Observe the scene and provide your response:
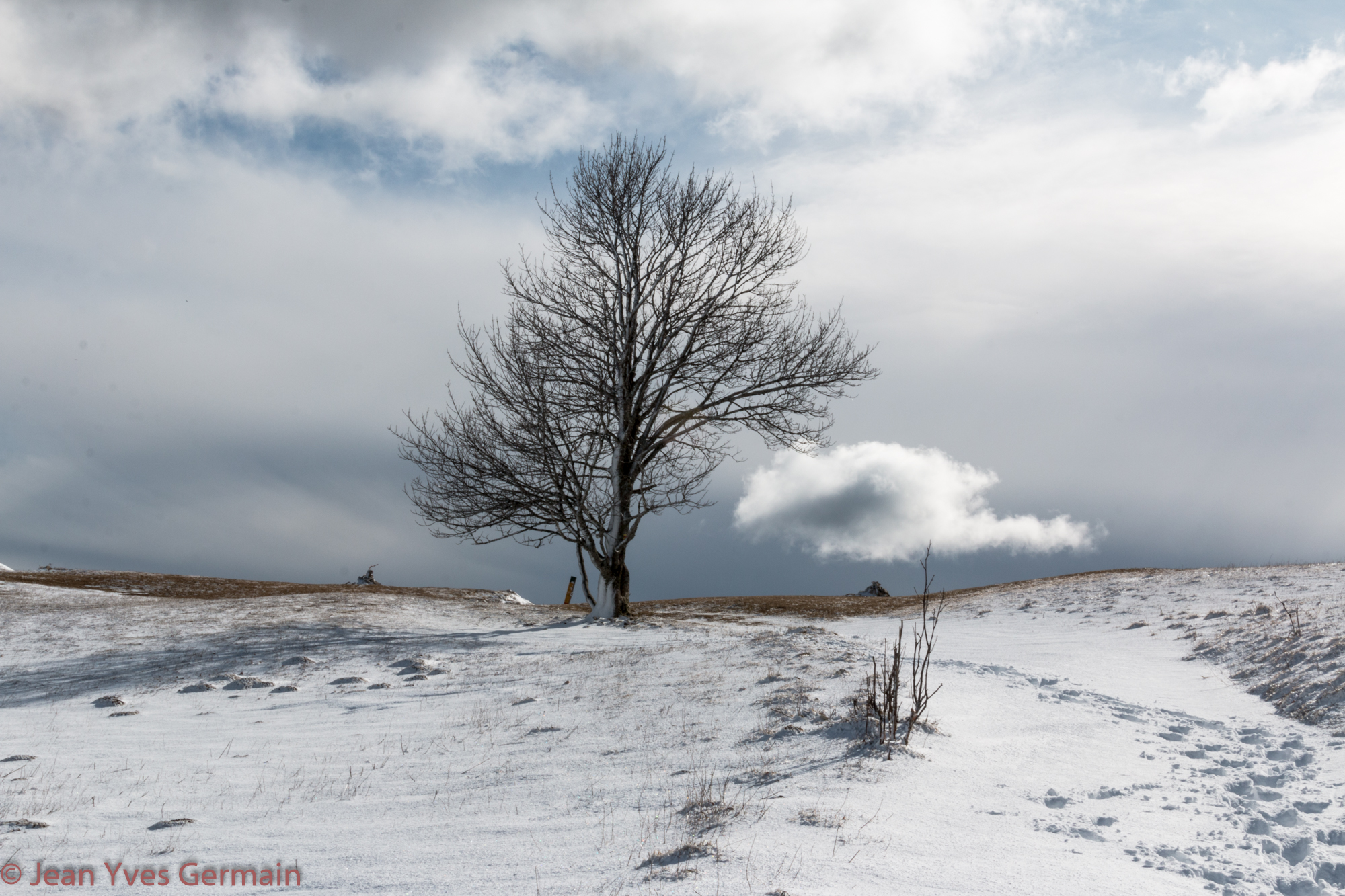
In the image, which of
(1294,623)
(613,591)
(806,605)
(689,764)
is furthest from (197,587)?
(1294,623)

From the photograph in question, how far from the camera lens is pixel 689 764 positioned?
6746 mm

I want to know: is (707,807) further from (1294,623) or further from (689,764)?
(1294,623)

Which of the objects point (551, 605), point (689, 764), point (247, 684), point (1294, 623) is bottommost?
point (247, 684)

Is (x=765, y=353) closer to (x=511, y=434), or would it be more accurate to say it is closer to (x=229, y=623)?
(x=511, y=434)

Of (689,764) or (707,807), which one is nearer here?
(707,807)

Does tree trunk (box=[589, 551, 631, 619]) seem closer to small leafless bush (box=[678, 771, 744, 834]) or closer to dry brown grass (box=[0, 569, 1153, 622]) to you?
dry brown grass (box=[0, 569, 1153, 622])

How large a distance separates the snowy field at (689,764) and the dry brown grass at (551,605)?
20.2 ft

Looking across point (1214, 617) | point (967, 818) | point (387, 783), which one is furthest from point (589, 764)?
point (1214, 617)

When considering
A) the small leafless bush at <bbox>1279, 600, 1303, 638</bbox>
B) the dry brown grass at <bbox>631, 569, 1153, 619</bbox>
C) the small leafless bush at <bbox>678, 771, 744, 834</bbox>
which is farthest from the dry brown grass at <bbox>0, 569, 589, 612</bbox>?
the small leafless bush at <bbox>678, 771, 744, 834</bbox>

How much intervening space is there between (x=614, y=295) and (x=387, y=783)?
13595 mm

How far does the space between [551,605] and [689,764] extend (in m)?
18.1

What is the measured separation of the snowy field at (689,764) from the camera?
466 centimetres

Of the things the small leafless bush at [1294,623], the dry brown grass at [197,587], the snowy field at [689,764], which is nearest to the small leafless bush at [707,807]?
A: the snowy field at [689,764]

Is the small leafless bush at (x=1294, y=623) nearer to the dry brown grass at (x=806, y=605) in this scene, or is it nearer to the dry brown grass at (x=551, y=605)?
the dry brown grass at (x=806, y=605)
